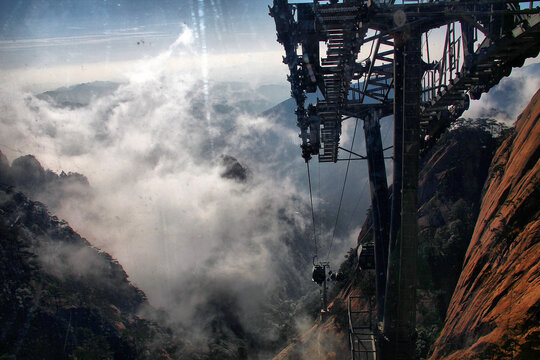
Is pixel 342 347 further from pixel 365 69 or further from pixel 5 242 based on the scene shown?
pixel 5 242

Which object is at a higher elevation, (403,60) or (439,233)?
(403,60)

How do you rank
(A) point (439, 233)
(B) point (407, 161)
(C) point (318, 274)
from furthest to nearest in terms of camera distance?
1. (A) point (439, 233)
2. (C) point (318, 274)
3. (B) point (407, 161)

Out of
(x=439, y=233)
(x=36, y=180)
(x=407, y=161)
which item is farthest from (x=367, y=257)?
(x=36, y=180)

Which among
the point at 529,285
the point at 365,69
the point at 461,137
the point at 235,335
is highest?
the point at 461,137

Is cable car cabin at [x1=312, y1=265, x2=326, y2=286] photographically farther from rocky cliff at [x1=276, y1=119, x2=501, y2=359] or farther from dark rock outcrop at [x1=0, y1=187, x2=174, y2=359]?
dark rock outcrop at [x1=0, y1=187, x2=174, y2=359]

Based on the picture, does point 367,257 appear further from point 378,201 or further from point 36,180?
point 36,180

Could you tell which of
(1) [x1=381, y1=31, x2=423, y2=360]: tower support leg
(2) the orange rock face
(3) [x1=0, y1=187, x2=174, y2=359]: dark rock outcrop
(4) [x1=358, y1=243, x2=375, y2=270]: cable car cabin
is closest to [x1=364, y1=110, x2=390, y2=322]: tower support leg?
(4) [x1=358, y1=243, x2=375, y2=270]: cable car cabin

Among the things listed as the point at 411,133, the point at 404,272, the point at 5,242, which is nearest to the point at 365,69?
the point at 411,133

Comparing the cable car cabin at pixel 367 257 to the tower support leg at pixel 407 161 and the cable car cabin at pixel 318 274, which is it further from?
the tower support leg at pixel 407 161
